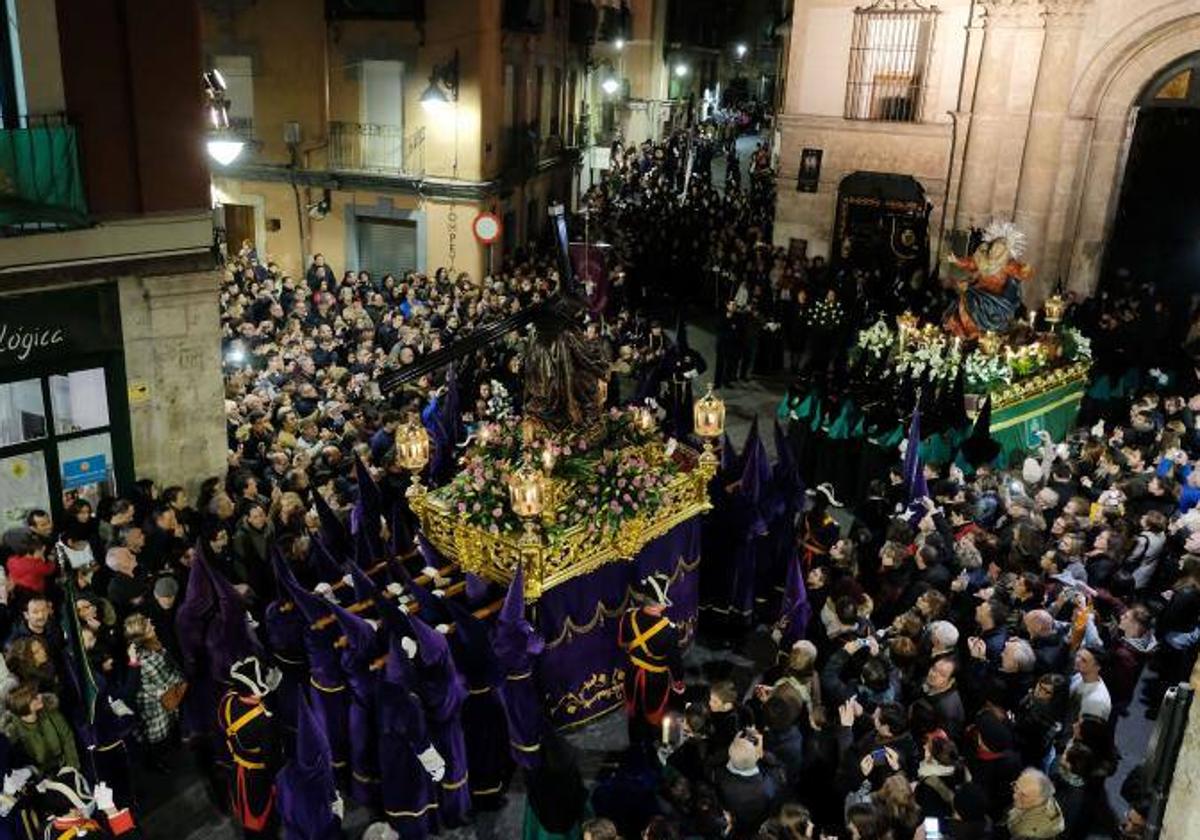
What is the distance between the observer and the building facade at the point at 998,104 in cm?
1998

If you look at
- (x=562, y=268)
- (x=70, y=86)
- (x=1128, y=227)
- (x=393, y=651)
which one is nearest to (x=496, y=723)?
(x=393, y=651)

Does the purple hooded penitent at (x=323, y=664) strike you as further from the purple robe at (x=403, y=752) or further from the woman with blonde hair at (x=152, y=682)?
the woman with blonde hair at (x=152, y=682)

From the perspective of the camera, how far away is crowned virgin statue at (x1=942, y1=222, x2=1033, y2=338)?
53.7 ft

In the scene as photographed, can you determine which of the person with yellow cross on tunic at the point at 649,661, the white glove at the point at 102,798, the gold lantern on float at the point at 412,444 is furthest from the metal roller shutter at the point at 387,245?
the white glove at the point at 102,798

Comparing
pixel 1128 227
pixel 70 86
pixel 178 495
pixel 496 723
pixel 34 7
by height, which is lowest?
pixel 496 723

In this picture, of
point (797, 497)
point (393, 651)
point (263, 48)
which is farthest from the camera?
point (263, 48)

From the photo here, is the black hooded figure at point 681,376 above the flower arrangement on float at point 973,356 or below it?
below

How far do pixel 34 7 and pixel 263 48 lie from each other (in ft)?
47.9

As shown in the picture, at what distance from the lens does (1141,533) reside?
419 inches

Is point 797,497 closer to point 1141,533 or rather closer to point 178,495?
point 1141,533

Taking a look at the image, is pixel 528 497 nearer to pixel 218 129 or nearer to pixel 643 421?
pixel 643 421

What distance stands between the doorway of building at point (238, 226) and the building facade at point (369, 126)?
0.03m

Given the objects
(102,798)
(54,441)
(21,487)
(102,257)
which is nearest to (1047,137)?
(102,257)

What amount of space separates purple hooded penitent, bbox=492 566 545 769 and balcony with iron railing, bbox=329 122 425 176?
17.4 m
